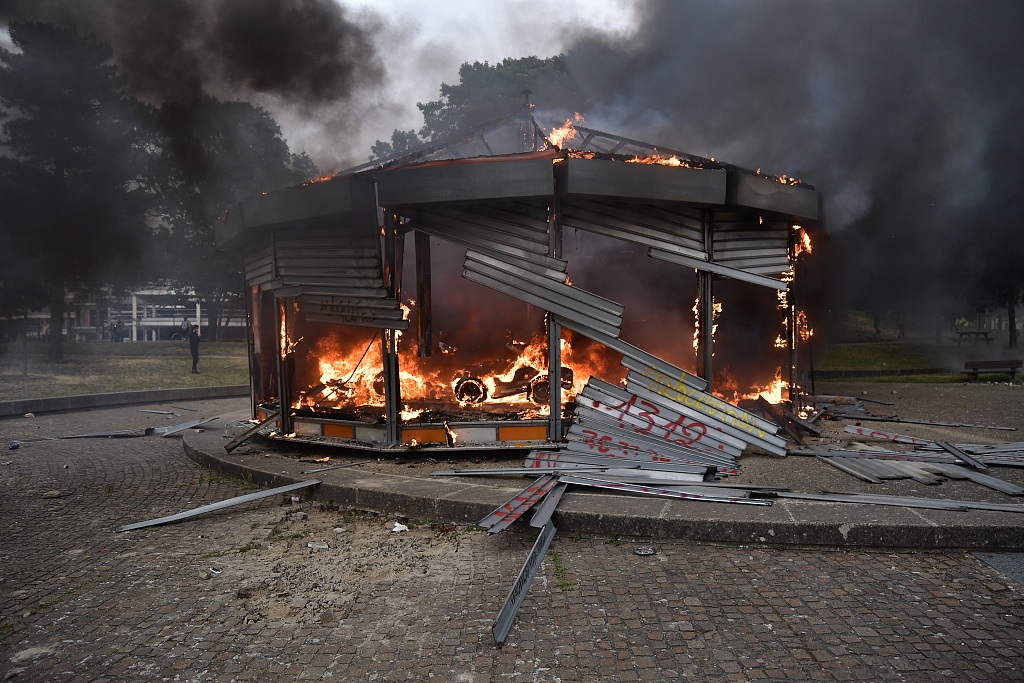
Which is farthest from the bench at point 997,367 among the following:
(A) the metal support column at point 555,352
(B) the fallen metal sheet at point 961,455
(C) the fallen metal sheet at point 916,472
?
(A) the metal support column at point 555,352

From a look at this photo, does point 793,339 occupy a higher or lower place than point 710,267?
lower

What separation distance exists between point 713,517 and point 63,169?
29.4 meters

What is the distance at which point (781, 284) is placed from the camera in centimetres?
812

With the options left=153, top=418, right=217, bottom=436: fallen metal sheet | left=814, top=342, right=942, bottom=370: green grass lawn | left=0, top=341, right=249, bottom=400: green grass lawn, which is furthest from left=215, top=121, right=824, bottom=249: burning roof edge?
left=814, top=342, right=942, bottom=370: green grass lawn

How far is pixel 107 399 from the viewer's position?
16.5m

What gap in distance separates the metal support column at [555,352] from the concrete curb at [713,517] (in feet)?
4.22

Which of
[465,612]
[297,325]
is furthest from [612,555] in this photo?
[297,325]

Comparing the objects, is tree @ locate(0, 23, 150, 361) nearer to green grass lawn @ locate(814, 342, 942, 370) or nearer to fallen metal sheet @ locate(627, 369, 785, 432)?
fallen metal sheet @ locate(627, 369, 785, 432)

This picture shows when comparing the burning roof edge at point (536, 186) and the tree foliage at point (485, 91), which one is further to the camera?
the tree foliage at point (485, 91)

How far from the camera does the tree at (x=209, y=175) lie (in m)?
29.2

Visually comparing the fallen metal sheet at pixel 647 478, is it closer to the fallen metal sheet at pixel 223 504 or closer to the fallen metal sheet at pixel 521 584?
the fallen metal sheet at pixel 521 584

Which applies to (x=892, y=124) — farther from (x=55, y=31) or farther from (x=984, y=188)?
(x=55, y=31)

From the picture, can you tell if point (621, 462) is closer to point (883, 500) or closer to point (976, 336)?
point (883, 500)

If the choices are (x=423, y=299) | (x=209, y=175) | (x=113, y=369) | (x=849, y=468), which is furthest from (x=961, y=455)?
(x=209, y=175)
